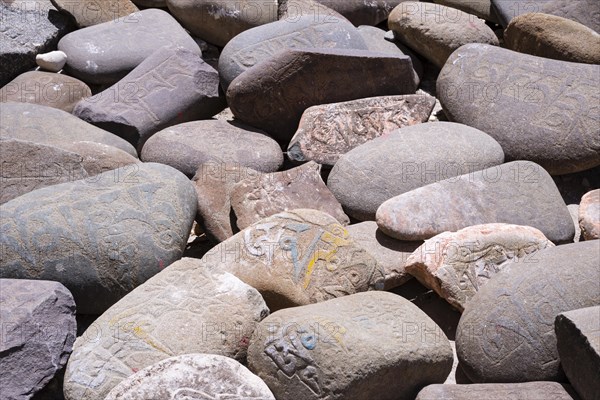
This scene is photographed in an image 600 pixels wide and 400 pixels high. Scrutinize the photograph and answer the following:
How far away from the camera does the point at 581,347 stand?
8.66ft

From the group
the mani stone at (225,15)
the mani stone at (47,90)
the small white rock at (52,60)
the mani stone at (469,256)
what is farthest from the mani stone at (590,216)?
the small white rock at (52,60)

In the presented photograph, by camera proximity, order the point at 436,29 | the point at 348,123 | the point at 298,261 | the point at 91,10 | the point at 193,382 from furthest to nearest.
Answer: the point at 91,10 → the point at 436,29 → the point at 348,123 → the point at 298,261 → the point at 193,382

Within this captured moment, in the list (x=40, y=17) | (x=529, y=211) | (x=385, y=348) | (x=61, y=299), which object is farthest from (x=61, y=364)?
(x=40, y=17)

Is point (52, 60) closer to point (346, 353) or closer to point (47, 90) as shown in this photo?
point (47, 90)

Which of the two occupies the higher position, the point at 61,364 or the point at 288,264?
the point at 288,264

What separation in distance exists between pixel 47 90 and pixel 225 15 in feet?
3.23

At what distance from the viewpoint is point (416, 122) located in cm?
401

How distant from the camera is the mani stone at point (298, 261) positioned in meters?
3.06

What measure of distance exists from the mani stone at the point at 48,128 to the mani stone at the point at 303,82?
1.84ft

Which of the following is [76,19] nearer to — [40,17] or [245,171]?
[40,17]

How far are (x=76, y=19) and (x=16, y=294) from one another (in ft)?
7.24

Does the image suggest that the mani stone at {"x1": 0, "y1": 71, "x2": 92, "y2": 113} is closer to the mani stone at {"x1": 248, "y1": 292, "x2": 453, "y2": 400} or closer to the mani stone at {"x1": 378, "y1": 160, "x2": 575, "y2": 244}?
the mani stone at {"x1": 378, "y1": 160, "x2": 575, "y2": 244}

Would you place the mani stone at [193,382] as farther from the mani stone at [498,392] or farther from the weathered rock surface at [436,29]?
the weathered rock surface at [436,29]

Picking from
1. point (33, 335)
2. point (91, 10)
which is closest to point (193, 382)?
point (33, 335)
